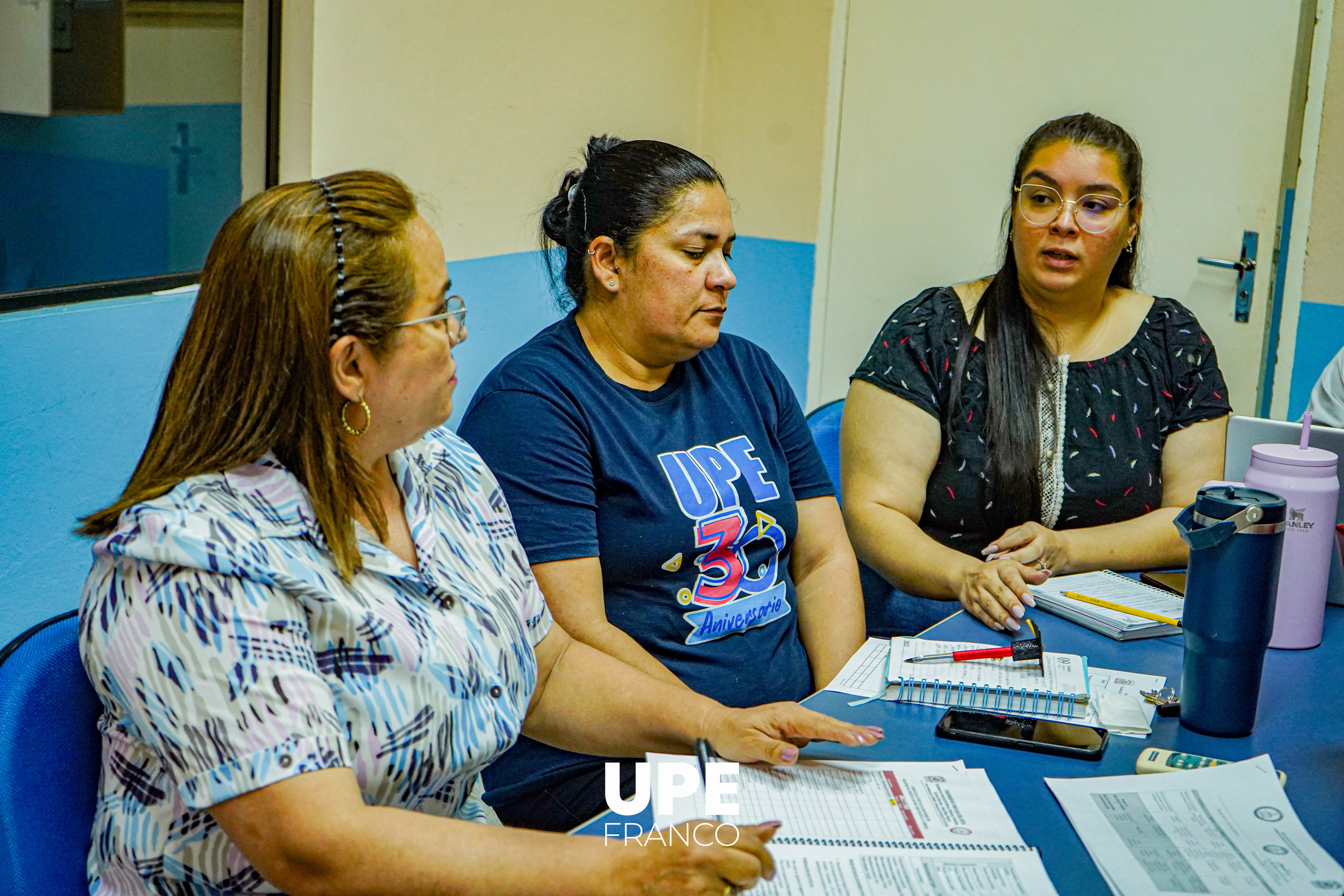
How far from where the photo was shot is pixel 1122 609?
168 centimetres

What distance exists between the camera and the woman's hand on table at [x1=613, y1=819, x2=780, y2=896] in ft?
3.17

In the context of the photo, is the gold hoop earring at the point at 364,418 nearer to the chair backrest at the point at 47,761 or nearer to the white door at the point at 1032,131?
the chair backrest at the point at 47,761


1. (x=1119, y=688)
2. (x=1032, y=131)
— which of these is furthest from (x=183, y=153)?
(x=1032, y=131)

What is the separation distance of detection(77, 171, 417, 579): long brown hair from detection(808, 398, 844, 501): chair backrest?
1.32m

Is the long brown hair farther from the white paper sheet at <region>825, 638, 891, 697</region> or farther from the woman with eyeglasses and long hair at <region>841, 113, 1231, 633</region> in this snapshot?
the woman with eyeglasses and long hair at <region>841, 113, 1231, 633</region>

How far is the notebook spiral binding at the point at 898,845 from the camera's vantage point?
3.49ft

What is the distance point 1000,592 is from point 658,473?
0.52 metres

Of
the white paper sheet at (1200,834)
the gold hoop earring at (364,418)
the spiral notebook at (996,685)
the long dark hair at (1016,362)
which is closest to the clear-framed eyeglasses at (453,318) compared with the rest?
the gold hoop earring at (364,418)

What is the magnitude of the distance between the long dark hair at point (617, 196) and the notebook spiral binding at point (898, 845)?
3.33 ft

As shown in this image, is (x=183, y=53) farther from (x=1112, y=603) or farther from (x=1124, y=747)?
(x=1124, y=747)

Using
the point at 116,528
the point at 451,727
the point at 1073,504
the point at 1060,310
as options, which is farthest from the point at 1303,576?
the point at 116,528

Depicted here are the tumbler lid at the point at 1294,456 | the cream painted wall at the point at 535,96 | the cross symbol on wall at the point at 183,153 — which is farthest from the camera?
the cream painted wall at the point at 535,96

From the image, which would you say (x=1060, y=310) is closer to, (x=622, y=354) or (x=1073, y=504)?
(x=1073, y=504)

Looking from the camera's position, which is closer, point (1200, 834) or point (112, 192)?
point (1200, 834)
